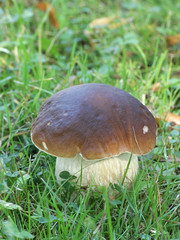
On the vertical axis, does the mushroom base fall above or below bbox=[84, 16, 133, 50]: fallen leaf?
below

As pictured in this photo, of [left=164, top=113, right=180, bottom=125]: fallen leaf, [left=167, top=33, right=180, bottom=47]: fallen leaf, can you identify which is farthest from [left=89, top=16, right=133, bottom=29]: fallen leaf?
[left=164, top=113, right=180, bottom=125]: fallen leaf

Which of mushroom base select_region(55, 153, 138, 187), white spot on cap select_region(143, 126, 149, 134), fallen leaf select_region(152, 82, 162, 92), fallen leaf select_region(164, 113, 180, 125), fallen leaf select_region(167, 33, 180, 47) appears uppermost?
A: fallen leaf select_region(167, 33, 180, 47)

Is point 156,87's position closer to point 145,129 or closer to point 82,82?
point 82,82

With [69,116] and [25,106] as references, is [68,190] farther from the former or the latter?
[25,106]

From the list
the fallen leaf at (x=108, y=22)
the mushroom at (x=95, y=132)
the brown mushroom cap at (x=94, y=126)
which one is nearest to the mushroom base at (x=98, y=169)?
the mushroom at (x=95, y=132)

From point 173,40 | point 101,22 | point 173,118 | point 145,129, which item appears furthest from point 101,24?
point 145,129

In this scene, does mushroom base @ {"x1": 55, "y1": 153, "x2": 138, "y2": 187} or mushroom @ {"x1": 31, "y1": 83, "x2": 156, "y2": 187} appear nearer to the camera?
mushroom @ {"x1": 31, "y1": 83, "x2": 156, "y2": 187}

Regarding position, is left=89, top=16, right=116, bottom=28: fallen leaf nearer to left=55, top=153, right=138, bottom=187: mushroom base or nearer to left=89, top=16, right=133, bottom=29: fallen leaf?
left=89, top=16, right=133, bottom=29: fallen leaf

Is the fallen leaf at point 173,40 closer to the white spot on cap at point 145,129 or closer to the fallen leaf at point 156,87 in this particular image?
the fallen leaf at point 156,87
